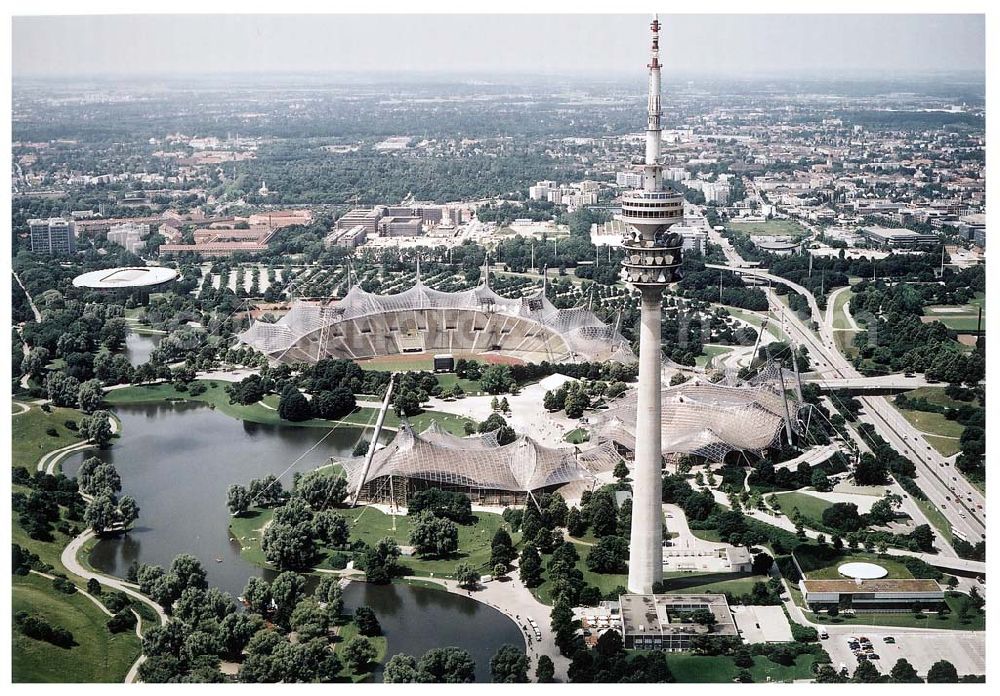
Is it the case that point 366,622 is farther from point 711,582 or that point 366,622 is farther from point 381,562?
point 711,582

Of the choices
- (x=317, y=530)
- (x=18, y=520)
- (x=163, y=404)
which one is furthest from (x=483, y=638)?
(x=163, y=404)

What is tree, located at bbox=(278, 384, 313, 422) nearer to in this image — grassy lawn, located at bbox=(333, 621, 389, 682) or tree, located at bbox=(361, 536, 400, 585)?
tree, located at bbox=(361, 536, 400, 585)

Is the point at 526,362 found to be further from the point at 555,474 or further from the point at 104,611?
the point at 104,611

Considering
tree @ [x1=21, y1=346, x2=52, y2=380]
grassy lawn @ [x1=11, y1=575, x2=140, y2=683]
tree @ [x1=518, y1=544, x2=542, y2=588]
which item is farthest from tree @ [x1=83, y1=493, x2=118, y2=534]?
tree @ [x1=21, y1=346, x2=52, y2=380]

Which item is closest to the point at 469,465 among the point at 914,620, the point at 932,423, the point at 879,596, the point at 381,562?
the point at 381,562

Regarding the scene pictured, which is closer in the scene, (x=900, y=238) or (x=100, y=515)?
(x=100, y=515)
